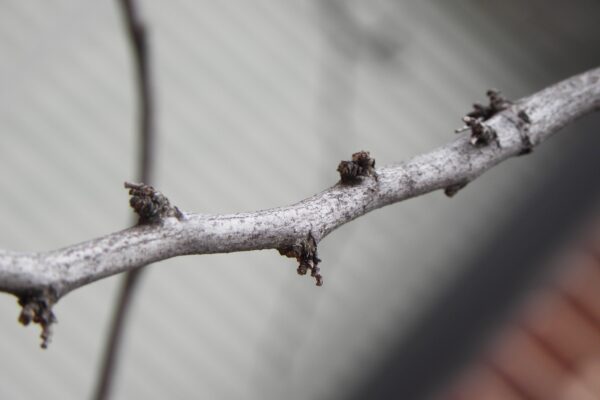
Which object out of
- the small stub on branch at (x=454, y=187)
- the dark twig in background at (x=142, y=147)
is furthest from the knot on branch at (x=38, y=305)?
the dark twig in background at (x=142, y=147)

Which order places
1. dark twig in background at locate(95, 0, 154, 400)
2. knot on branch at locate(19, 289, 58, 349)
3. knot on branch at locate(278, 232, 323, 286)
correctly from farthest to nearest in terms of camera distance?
dark twig in background at locate(95, 0, 154, 400), knot on branch at locate(278, 232, 323, 286), knot on branch at locate(19, 289, 58, 349)

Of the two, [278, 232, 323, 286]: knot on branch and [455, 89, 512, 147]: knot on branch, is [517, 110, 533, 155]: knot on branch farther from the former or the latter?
[278, 232, 323, 286]: knot on branch

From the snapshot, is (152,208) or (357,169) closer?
(152,208)

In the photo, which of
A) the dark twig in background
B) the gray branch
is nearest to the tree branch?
the gray branch

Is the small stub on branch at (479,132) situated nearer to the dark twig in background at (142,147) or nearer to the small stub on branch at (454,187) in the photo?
the small stub on branch at (454,187)

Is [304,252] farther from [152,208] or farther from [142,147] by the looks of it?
[142,147]

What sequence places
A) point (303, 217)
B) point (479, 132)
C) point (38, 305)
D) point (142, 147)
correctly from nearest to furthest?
point (38, 305)
point (303, 217)
point (479, 132)
point (142, 147)

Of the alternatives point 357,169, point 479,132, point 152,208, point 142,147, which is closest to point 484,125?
point 479,132

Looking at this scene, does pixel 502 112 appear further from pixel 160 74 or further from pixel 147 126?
pixel 160 74

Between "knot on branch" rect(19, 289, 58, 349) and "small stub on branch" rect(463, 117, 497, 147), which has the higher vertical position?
"small stub on branch" rect(463, 117, 497, 147)
